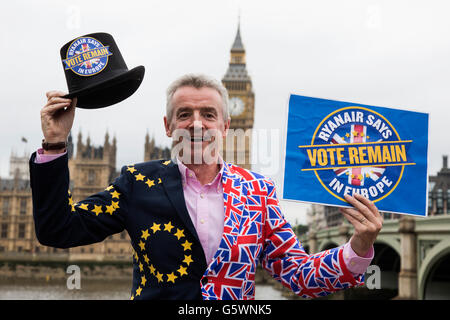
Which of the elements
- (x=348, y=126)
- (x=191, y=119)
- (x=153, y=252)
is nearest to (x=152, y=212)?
(x=153, y=252)

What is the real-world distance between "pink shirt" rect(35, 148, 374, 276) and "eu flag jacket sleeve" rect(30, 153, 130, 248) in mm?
265

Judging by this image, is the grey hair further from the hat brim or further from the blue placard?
the blue placard

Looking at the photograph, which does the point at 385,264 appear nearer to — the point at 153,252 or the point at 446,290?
the point at 446,290

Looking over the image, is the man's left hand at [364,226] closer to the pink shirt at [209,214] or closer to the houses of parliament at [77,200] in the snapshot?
the pink shirt at [209,214]

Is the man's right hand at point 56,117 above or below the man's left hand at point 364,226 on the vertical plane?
above

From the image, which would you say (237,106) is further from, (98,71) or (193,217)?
(193,217)

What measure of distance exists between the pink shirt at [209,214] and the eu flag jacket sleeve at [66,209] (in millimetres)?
265

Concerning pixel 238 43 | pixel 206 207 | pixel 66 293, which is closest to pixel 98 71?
pixel 206 207

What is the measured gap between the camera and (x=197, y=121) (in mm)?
2033

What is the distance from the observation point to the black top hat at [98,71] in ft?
6.61

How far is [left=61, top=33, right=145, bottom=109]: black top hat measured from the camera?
2016 millimetres

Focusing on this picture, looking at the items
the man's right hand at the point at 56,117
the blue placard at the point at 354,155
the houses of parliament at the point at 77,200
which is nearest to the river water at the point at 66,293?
the houses of parliament at the point at 77,200
